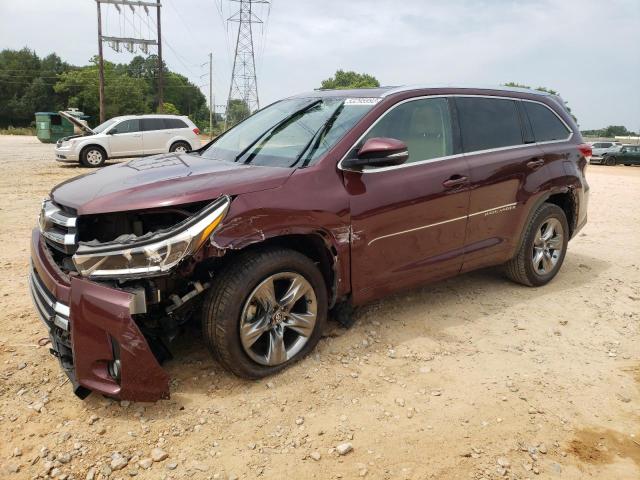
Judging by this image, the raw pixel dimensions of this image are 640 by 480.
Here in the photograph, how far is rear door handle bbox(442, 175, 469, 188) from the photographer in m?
3.60

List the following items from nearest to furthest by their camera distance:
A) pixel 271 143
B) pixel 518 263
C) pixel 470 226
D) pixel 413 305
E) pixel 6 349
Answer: pixel 6 349
pixel 271 143
pixel 470 226
pixel 413 305
pixel 518 263

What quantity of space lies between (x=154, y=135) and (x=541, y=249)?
46.9 feet

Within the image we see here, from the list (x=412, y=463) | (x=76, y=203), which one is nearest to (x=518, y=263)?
(x=412, y=463)

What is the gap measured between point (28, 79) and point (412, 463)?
284 feet

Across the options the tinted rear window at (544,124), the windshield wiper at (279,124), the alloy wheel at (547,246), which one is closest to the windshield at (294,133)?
the windshield wiper at (279,124)

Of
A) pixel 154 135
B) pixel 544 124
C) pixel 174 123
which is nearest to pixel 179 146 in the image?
pixel 174 123

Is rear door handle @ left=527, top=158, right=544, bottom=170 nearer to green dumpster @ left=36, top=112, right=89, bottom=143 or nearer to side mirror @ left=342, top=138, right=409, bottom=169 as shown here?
side mirror @ left=342, top=138, right=409, bottom=169

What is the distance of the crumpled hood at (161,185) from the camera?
262 cm

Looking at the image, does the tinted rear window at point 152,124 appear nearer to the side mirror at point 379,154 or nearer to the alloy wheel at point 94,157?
the alloy wheel at point 94,157

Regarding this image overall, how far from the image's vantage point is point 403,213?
11.0 feet

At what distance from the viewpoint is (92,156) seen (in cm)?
1553

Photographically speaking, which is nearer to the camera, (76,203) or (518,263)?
(76,203)

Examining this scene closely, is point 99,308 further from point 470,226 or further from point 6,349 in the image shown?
point 470,226

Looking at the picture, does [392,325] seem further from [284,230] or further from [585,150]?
[585,150]
